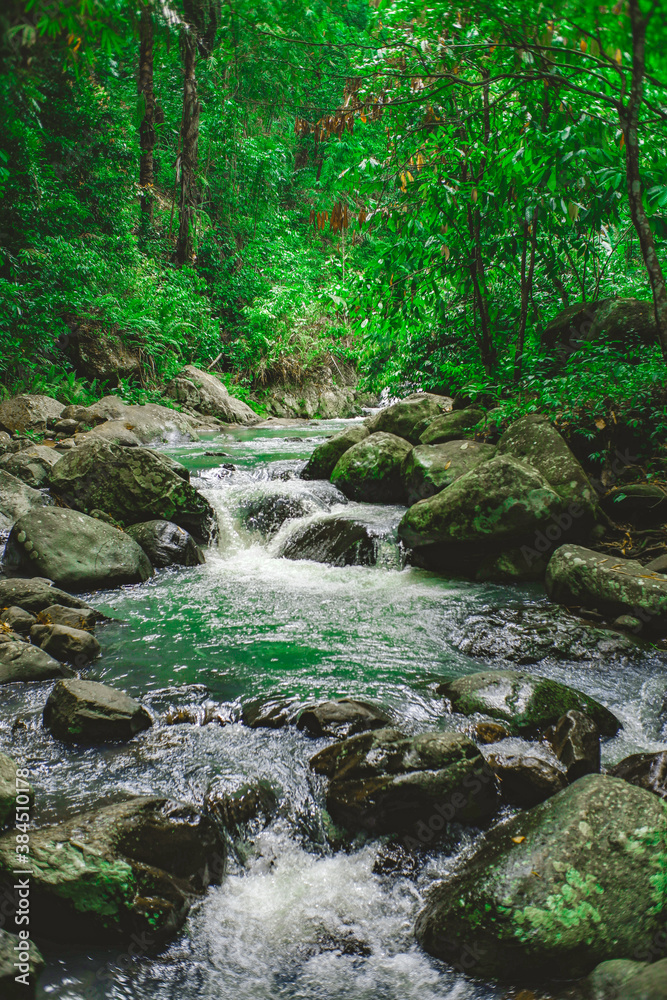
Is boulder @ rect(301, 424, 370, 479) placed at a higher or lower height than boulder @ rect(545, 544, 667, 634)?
higher

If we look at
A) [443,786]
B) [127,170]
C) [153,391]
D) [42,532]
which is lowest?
[443,786]

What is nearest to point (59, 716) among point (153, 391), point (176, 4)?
point (176, 4)

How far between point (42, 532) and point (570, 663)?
5.20 m

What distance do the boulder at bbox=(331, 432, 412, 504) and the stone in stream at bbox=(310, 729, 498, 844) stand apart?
18.2ft

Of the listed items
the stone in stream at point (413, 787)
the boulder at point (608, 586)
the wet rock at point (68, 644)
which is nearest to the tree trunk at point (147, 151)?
the wet rock at point (68, 644)

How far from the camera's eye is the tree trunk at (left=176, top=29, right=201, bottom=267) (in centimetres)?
1706

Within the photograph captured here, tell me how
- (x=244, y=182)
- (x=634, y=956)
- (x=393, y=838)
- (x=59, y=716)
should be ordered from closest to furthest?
1. (x=634, y=956)
2. (x=393, y=838)
3. (x=59, y=716)
4. (x=244, y=182)

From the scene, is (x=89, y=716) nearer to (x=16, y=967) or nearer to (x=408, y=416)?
(x=16, y=967)

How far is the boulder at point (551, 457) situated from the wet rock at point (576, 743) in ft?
9.87

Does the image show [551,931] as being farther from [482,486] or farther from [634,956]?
[482,486]

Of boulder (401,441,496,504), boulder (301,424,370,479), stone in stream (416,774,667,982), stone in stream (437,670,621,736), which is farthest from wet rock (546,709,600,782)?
boulder (301,424,370,479)

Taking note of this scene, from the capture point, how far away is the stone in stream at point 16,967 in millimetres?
1687

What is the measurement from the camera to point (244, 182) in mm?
21688

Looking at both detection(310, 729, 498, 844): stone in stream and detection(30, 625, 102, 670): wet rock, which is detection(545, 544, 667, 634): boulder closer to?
detection(310, 729, 498, 844): stone in stream
